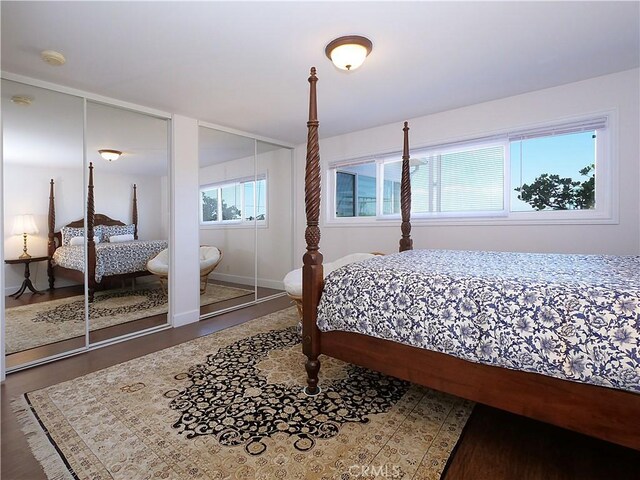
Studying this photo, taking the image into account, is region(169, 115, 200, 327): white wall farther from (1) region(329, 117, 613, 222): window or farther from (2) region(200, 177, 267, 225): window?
(1) region(329, 117, 613, 222): window

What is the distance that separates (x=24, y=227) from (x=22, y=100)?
1021 mm

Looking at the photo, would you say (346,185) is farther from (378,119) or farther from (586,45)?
(586,45)

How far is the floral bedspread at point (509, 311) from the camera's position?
47.0 inches

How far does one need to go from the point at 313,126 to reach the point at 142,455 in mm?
2040

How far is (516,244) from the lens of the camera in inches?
126

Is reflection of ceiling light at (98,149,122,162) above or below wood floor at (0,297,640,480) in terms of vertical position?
above

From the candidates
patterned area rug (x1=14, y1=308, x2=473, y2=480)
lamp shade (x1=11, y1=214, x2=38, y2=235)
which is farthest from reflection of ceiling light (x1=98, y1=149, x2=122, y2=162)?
patterned area rug (x1=14, y1=308, x2=473, y2=480)

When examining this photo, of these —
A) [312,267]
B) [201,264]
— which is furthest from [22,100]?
[312,267]

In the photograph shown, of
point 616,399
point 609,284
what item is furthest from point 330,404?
point 609,284

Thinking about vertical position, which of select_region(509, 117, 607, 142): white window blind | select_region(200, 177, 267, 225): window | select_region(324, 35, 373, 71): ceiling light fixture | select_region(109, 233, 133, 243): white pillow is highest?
select_region(324, 35, 373, 71): ceiling light fixture

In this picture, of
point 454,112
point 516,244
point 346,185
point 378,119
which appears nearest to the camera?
point 516,244

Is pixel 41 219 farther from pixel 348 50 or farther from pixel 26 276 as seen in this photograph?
pixel 348 50

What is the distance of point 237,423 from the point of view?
1.74 meters

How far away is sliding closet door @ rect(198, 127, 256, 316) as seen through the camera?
154 inches
